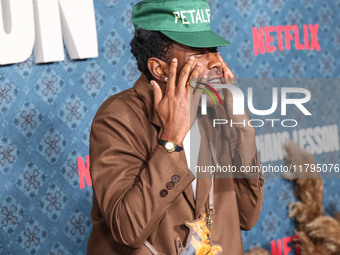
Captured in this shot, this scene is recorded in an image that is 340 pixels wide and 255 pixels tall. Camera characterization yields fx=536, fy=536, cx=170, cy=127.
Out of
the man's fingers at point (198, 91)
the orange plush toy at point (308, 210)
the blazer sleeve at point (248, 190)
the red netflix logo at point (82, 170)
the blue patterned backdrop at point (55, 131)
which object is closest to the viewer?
the man's fingers at point (198, 91)

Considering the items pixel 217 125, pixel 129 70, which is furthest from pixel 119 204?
pixel 129 70

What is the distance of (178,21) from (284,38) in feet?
6.77

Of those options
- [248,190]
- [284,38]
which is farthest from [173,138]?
[284,38]

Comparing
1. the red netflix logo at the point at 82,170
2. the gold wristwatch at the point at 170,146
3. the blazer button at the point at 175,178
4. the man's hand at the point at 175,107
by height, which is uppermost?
the man's hand at the point at 175,107

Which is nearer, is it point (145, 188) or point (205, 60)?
point (145, 188)

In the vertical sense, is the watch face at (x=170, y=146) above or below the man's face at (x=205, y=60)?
below

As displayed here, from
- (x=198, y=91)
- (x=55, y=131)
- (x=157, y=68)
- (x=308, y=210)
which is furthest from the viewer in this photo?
(x=308, y=210)

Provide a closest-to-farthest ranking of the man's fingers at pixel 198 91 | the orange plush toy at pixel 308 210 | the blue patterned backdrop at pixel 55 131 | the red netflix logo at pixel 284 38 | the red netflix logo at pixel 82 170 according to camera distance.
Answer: the man's fingers at pixel 198 91 < the blue patterned backdrop at pixel 55 131 < the red netflix logo at pixel 82 170 < the orange plush toy at pixel 308 210 < the red netflix logo at pixel 284 38

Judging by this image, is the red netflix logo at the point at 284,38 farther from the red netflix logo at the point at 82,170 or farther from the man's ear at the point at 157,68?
the man's ear at the point at 157,68

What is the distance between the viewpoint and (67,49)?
101 inches

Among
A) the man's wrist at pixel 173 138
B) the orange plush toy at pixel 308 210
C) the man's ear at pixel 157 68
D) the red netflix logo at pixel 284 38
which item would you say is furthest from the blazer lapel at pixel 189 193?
the red netflix logo at pixel 284 38

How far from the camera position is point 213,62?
4.52 ft

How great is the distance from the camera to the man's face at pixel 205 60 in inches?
54.3

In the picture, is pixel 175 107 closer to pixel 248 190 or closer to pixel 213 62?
pixel 213 62
